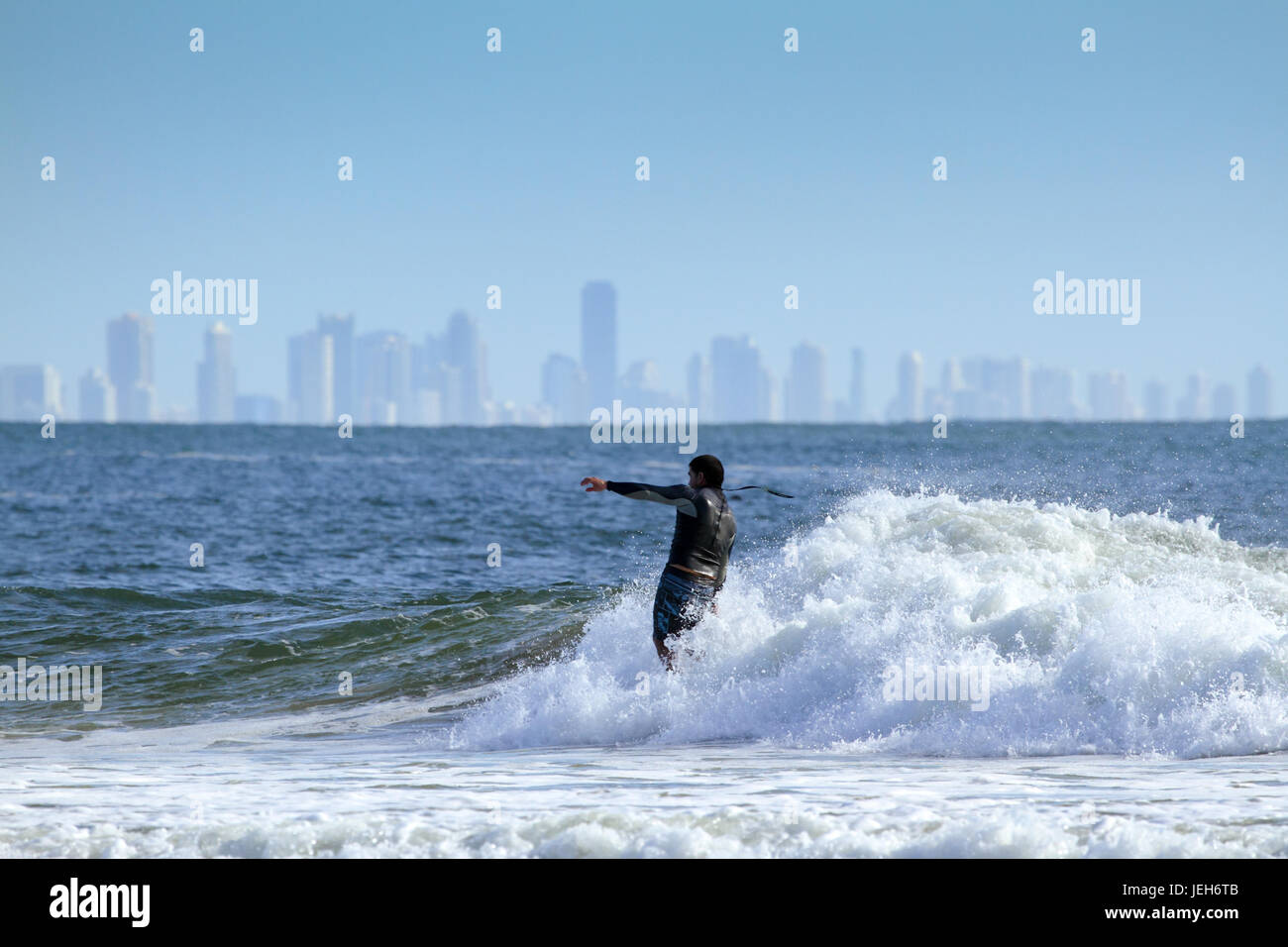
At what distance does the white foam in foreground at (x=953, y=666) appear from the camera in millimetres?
8969

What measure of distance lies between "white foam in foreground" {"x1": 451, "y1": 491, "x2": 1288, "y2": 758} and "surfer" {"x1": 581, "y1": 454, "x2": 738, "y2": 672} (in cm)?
30

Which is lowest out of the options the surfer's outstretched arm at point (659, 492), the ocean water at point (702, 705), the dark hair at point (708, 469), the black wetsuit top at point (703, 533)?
the ocean water at point (702, 705)

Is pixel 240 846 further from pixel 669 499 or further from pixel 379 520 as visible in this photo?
pixel 379 520

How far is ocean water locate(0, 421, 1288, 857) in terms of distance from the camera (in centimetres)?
657

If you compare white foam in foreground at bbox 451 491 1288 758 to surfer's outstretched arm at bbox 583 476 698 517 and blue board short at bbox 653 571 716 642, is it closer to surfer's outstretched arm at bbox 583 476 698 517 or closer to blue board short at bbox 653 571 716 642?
blue board short at bbox 653 571 716 642
